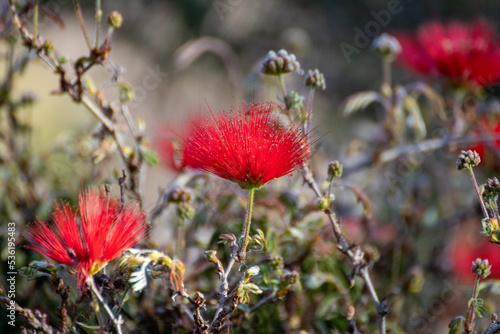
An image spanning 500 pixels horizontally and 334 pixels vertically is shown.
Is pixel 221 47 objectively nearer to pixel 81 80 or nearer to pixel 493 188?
pixel 81 80

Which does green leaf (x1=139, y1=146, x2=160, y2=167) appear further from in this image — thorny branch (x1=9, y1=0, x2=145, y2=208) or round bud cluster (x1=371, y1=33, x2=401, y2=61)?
round bud cluster (x1=371, y1=33, x2=401, y2=61)

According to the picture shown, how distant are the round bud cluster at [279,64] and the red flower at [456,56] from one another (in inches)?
18.2

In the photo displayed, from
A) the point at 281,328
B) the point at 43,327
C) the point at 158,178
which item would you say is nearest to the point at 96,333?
the point at 43,327

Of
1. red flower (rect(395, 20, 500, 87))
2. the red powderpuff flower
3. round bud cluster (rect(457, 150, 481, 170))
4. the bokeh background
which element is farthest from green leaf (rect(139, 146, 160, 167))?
the bokeh background

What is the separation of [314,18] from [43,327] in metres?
2.17

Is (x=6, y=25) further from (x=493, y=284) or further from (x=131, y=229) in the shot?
(x=493, y=284)

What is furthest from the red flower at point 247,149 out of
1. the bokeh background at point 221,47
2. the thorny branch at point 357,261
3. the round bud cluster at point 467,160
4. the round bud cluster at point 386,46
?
the bokeh background at point 221,47

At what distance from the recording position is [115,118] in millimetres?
633

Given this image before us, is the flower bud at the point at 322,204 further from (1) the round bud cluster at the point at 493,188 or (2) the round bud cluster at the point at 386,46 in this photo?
(2) the round bud cluster at the point at 386,46

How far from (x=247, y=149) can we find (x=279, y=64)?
12cm

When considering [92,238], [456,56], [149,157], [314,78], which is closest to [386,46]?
[456,56]

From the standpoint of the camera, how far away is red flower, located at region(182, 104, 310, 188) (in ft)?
1.48

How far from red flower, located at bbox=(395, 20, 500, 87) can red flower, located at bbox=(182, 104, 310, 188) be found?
0.51 meters

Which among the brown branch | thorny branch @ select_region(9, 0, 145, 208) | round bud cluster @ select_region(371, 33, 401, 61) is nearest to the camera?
the brown branch
